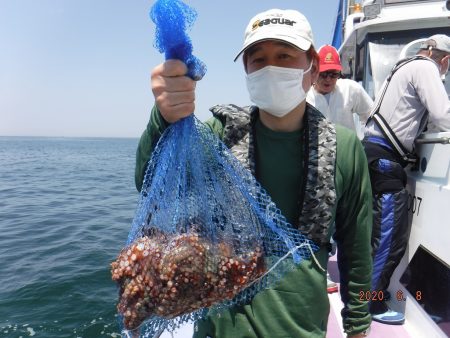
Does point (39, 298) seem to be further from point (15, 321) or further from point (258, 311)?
point (258, 311)

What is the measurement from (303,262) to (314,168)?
0.45 m

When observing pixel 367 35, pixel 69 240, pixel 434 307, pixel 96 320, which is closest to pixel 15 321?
pixel 96 320

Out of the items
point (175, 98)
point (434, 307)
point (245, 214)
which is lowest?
point (434, 307)

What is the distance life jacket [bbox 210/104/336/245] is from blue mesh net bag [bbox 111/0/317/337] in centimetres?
10

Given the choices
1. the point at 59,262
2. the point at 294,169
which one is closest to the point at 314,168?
the point at 294,169

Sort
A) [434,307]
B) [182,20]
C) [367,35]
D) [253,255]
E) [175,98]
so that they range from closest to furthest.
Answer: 1. [182,20]
2. [175,98]
3. [253,255]
4. [434,307]
5. [367,35]

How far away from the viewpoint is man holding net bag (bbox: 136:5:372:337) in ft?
5.59

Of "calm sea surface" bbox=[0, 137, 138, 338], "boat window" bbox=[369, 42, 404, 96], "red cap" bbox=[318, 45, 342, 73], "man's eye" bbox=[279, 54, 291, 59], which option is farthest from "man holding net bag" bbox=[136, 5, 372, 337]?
"calm sea surface" bbox=[0, 137, 138, 338]

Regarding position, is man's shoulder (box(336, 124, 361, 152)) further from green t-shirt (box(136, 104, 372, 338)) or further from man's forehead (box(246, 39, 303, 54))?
man's forehead (box(246, 39, 303, 54))

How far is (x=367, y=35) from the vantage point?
5340 millimetres

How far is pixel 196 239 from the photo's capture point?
62.3 inches

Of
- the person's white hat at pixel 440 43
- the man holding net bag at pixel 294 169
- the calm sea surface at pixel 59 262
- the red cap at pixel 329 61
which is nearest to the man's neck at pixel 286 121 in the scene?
the man holding net bag at pixel 294 169

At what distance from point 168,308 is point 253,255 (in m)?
0.43

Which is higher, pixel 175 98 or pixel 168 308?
pixel 175 98
